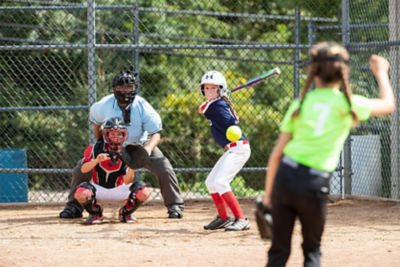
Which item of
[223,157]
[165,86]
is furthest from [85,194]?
[165,86]

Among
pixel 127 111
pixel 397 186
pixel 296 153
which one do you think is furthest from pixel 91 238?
pixel 397 186

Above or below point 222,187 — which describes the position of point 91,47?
above

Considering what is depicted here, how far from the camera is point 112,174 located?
7.21 metres

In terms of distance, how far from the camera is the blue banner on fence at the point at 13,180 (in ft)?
31.1

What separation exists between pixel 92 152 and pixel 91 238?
4.00 ft

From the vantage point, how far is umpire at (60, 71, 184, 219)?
7.26 metres

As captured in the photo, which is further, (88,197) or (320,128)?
(88,197)

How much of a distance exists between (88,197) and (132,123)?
0.98 meters

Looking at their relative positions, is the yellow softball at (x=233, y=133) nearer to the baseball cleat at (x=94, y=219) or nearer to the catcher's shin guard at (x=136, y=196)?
the catcher's shin guard at (x=136, y=196)

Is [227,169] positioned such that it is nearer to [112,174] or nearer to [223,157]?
[223,157]

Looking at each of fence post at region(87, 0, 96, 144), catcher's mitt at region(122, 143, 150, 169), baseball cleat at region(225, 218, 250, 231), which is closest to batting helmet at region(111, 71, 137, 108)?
catcher's mitt at region(122, 143, 150, 169)

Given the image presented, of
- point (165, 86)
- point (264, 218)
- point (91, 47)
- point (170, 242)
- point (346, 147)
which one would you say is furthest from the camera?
point (165, 86)

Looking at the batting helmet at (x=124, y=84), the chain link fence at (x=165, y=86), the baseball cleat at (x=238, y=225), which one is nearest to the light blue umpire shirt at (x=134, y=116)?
the batting helmet at (x=124, y=84)

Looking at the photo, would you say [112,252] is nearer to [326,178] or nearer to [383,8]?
[326,178]
